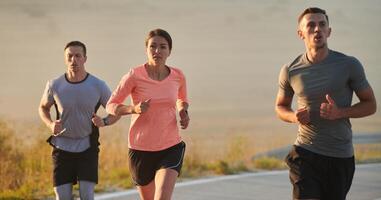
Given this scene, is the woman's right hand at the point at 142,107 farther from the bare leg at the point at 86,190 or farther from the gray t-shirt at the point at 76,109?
the bare leg at the point at 86,190

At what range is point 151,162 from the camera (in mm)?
5660

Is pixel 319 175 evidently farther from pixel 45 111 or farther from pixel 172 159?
pixel 45 111

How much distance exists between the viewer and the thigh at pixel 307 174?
500 cm

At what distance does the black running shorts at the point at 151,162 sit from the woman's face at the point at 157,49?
2.26 ft

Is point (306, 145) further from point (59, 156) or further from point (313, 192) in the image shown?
point (59, 156)

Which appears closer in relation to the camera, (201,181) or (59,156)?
(59,156)

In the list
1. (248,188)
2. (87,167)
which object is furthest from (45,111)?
(248,188)

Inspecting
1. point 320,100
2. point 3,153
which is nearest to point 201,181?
point 3,153

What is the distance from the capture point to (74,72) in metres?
6.58

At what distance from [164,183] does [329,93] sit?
1.42 m

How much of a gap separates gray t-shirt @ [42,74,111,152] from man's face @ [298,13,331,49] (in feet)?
7.33

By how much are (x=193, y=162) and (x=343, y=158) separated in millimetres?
6616

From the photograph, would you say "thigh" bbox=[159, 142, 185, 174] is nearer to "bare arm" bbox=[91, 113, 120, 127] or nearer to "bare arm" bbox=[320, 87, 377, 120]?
"bare arm" bbox=[91, 113, 120, 127]

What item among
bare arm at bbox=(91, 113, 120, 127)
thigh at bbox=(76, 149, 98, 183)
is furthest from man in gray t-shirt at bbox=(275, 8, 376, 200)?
thigh at bbox=(76, 149, 98, 183)
